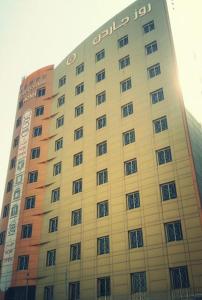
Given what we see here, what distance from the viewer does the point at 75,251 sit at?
3575 cm

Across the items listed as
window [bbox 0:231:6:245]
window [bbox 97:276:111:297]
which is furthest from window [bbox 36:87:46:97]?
window [bbox 97:276:111:297]

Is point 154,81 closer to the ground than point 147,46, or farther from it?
closer to the ground

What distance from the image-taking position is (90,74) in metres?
45.4

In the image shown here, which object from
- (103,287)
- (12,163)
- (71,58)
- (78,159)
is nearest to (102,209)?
(103,287)

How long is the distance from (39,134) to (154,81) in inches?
817

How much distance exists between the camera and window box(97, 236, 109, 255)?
108ft

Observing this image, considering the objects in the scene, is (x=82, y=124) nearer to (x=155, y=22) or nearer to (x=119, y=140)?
(x=119, y=140)

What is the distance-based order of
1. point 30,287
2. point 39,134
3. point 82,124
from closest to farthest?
point 30,287
point 82,124
point 39,134

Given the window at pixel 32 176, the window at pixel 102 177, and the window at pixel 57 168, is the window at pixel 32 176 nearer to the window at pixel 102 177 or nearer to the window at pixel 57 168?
the window at pixel 57 168

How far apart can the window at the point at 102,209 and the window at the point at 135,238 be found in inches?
159

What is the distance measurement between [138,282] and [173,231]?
574 cm

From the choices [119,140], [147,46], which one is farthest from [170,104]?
[147,46]

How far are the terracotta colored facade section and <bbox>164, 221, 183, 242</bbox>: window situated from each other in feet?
59.7

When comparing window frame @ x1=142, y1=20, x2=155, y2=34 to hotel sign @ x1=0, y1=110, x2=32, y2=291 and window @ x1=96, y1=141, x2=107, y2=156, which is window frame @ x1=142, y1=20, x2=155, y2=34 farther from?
hotel sign @ x1=0, y1=110, x2=32, y2=291
